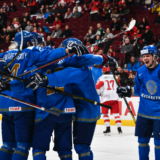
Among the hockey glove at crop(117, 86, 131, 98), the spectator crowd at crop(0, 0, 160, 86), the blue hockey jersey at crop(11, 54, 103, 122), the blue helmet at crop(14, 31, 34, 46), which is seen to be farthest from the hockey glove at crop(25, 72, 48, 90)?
the spectator crowd at crop(0, 0, 160, 86)

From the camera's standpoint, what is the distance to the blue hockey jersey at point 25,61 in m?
2.74

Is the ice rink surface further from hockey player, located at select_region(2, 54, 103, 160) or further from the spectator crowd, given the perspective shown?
the spectator crowd

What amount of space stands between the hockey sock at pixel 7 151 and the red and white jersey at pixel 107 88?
3838mm

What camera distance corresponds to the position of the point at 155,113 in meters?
3.39

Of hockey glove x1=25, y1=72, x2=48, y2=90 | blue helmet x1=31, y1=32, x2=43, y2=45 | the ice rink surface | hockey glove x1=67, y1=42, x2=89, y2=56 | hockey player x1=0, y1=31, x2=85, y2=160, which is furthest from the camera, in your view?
the ice rink surface

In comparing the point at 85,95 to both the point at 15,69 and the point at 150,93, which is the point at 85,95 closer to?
the point at 15,69

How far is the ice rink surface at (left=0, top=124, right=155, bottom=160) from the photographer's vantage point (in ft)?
14.7

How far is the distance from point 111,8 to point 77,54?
31.2 feet

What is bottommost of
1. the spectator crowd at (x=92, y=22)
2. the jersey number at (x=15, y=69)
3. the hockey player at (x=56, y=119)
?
the hockey player at (x=56, y=119)

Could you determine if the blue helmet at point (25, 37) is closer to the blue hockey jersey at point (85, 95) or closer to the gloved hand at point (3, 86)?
the gloved hand at point (3, 86)

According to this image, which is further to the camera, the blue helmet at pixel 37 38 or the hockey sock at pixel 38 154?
the blue helmet at pixel 37 38

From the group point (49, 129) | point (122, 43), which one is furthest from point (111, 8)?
point (49, 129)

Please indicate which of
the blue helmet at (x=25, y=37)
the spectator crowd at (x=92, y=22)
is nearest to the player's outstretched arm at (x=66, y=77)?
the blue helmet at (x=25, y=37)

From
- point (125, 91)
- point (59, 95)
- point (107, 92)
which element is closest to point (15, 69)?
point (59, 95)
